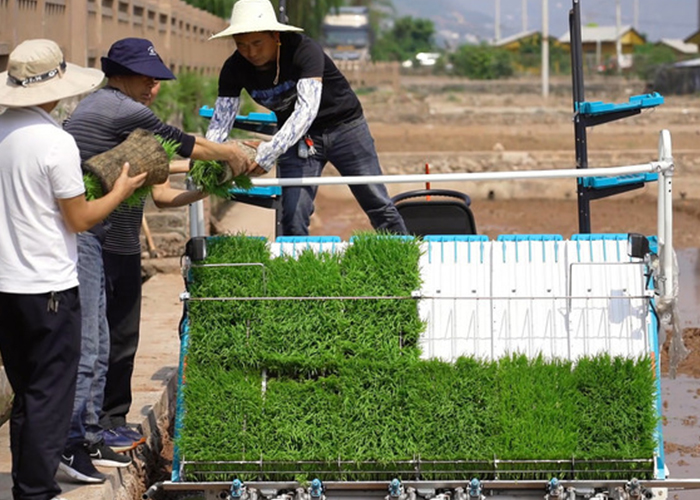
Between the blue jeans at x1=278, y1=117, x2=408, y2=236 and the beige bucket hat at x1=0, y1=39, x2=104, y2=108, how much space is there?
1750mm

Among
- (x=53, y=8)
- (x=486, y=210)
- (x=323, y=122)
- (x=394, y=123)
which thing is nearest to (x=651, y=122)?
(x=394, y=123)

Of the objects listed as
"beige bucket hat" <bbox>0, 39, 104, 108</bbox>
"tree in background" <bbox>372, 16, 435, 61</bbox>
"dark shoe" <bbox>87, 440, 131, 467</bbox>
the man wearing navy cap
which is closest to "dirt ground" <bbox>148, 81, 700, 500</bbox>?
"dark shoe" <bbox>87, 440, 131, 467</bbox>

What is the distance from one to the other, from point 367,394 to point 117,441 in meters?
1.49

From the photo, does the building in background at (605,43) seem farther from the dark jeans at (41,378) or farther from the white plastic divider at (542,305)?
the dark jeans at (41,378)

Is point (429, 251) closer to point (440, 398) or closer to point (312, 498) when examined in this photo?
point (440, 398)

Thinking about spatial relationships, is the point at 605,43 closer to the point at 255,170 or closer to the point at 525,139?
the point at 525,139

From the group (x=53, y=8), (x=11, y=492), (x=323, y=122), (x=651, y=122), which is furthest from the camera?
(x=651, y=122)

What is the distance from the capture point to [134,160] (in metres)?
4.88

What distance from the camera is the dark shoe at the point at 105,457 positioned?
5613 millimetres

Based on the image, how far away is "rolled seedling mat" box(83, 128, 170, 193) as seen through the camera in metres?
4.83

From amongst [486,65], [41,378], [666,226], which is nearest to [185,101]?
[666,226]

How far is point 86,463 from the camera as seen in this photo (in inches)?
209

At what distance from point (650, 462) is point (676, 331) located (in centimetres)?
67

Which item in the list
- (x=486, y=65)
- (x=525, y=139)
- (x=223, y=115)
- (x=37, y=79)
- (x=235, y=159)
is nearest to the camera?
(x=37, y=79)
